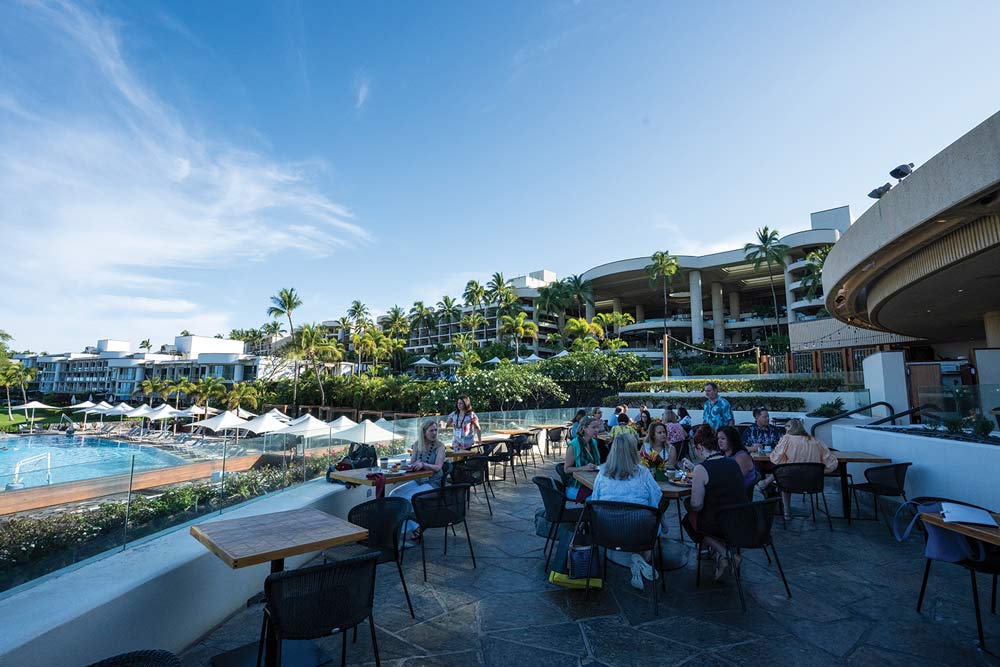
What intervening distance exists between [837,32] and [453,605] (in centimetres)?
998

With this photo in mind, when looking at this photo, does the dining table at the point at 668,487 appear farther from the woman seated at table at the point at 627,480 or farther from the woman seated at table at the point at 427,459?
the woman seated at table at the point at 427,459

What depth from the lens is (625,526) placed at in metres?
3.51

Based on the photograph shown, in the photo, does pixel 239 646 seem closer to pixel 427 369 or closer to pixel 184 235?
pixel 184 235

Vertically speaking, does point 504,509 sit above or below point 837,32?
below

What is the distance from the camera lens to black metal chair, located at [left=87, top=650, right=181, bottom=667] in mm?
1542

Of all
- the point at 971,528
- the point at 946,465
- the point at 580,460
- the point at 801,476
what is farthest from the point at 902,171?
the point at 580,460

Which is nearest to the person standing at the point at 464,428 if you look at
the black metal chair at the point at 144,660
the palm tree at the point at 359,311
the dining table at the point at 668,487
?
the dining table at the point at 668,487

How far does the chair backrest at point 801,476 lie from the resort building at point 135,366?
64.0 meters

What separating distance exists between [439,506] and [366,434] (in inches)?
153

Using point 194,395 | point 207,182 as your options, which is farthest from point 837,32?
point 194,395

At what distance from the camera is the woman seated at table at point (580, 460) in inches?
193

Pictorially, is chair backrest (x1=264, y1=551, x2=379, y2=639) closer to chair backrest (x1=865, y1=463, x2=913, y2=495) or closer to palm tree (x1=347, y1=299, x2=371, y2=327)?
chair backrest (x1=865, y1=463, x2=913, y2=495)

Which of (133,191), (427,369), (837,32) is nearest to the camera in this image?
(837,32)

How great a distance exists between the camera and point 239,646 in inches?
119
